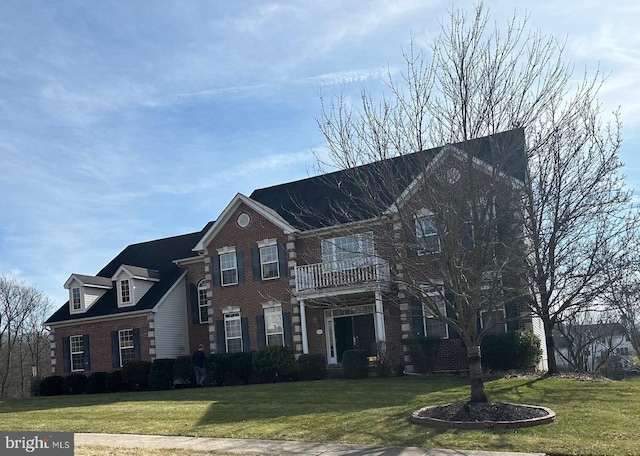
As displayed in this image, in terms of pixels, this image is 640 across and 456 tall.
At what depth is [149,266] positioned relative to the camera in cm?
3412

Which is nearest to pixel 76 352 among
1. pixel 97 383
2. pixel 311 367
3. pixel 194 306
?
pixel 97 383

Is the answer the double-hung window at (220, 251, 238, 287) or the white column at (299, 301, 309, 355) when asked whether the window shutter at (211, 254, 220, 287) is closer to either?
the double-hung window at (220, 251, 238, 287)

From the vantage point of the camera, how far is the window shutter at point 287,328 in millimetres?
26391

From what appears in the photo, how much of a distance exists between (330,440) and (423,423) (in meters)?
1.83

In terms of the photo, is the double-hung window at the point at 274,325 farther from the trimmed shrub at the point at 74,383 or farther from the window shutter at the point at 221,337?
the trimmed shrub at the point at 74,383

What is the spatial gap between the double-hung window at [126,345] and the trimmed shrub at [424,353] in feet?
47.0

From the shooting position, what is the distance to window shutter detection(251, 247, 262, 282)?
27.4 m

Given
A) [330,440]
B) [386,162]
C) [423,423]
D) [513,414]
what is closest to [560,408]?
[513,414]

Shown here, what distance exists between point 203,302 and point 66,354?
758cm

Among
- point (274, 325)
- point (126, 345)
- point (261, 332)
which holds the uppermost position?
point (274, 325)

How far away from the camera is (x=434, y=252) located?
12.5 meters

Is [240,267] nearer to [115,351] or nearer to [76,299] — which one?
[115,351]

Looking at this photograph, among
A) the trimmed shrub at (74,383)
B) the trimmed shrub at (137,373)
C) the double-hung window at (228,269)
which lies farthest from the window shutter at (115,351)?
the double-hung window at (228,269)

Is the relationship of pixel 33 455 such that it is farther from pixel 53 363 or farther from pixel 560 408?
pixel 53 363
